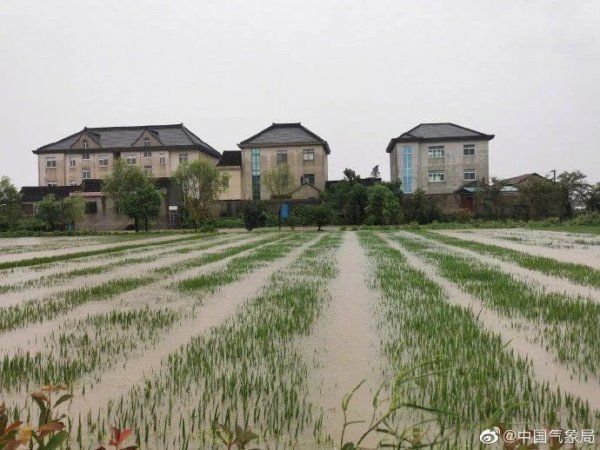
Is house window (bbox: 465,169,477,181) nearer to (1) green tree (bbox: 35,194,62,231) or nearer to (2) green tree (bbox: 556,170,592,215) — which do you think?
(2) green tree (bbox: 556,170,592,215)

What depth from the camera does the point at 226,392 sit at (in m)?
3.03

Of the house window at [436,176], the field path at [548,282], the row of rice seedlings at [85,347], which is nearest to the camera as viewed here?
the row of rice seedlings at [85,347]

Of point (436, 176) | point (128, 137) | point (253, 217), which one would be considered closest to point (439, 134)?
point (436, 176)

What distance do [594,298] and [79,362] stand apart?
5644 mm

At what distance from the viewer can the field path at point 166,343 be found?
3.01m

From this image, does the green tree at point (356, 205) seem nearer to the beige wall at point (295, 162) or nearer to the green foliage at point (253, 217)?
the green foliage at point (253, 217)

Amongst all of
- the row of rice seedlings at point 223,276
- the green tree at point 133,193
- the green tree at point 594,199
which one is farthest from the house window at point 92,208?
the green tree at point 594,199

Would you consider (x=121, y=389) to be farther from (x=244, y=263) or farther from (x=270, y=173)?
(x=270, y=173)

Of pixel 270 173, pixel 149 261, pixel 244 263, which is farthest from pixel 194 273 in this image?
pixel 270 173

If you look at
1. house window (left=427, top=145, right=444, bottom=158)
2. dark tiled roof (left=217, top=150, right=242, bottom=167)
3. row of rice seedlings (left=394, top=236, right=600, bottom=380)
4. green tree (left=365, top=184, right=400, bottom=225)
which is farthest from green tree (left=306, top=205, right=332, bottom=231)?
row of rice seedlings (left=394, top=236, right=600, bottom=380)

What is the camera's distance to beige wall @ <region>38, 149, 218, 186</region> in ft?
199

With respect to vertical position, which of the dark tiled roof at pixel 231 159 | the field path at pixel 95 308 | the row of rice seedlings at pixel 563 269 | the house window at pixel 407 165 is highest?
the dark tiled roof at pixel 231 159

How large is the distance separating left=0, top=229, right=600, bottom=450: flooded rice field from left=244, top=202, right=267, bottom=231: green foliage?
31.9m

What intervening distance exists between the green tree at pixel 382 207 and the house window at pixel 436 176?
14.8 m
